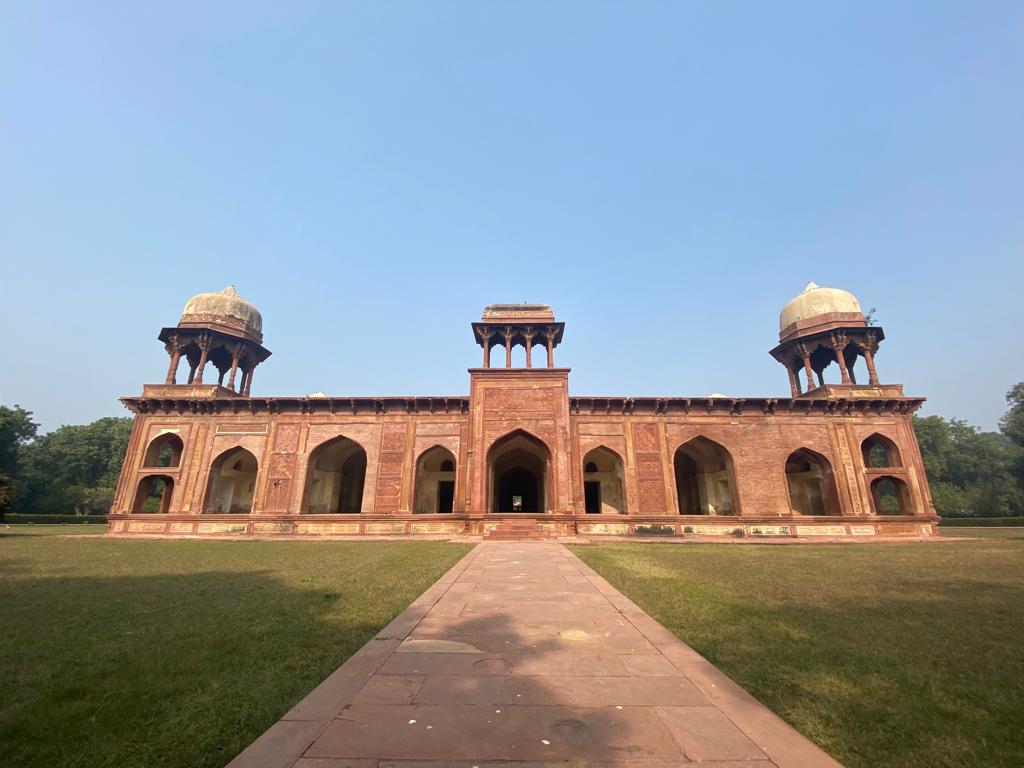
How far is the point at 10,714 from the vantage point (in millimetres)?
2752

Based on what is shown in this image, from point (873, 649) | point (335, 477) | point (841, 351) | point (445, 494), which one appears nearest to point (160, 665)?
point (873, 649)

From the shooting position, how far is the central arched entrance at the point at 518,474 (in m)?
21.9

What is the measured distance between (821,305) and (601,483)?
15643mm

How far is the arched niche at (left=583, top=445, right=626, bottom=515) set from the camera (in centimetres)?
2578

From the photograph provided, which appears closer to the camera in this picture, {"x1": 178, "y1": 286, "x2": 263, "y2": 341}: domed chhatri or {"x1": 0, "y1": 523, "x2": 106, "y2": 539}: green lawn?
{"x1": 0, "y1": 523, "x2": 106, "y2": 539}: green lawn

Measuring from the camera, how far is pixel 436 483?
2670 cm

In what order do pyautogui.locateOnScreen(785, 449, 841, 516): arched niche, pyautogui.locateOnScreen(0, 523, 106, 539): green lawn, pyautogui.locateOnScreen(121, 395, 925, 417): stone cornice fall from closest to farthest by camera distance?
pyautogui.locateOnScreen(0, 523, 106, 539): green lawn, pyautogui.locateOnScreen(785, 449, 841, 516): arched niche, pyautogui.locateOnScreen(121, 395, 925, 417): stone cornice

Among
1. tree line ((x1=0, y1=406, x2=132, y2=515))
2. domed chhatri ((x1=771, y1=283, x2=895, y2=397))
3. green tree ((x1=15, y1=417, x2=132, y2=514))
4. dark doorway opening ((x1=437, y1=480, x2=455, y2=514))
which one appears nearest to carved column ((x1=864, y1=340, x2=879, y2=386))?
domed chhatri ((x1=771, y1=283, x2=895, y2=397))

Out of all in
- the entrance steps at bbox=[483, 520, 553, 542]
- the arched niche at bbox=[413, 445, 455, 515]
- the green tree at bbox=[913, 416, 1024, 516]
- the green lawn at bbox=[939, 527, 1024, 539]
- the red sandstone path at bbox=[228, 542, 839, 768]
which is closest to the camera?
the red sandstone path at bbox=[228, 542, 839, 768]

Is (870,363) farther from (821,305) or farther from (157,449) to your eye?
(157,449)

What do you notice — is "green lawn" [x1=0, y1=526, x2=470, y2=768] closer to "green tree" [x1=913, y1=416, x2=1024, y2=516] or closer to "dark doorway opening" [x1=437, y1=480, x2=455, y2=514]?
"dark doorway opening" [x1=437, y1=480, x2=455, y2=514]

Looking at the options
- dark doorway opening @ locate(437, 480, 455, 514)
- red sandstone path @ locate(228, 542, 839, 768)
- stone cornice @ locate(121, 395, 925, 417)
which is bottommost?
red sandstone path @ locate(228, 542, 839, 768)

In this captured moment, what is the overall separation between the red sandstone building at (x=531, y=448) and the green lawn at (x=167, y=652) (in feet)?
41.5

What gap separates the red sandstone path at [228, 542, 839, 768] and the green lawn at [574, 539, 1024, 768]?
0.38 metres
